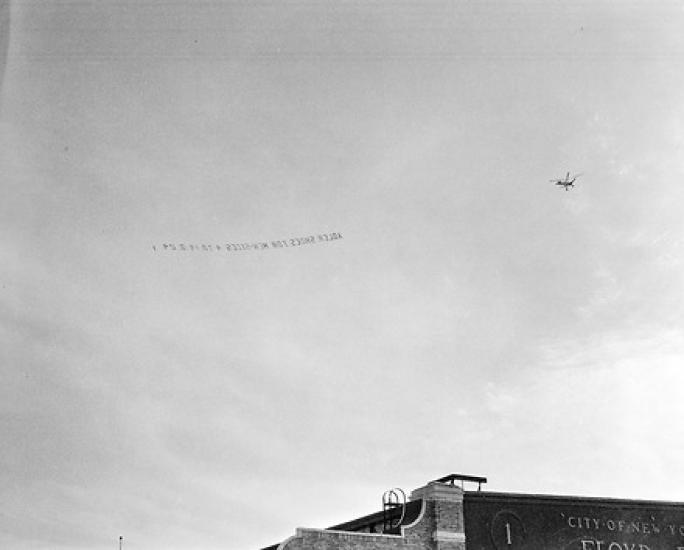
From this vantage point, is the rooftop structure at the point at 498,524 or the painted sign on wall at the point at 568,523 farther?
the painted sign on wall at the point at 568,523

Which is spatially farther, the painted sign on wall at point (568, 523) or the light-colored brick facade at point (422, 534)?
the painted sign on wall at point (568, 523)

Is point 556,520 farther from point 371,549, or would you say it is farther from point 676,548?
point 371,549

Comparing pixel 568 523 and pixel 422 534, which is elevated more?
pixel 568 523

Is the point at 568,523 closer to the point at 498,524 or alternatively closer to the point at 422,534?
the point at 498,524

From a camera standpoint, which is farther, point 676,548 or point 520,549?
point 676,548

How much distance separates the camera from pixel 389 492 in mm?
27562

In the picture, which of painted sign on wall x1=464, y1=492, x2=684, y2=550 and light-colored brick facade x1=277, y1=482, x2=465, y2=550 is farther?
painted sign on wall x1=464, y1=492, x2=684, y2=550

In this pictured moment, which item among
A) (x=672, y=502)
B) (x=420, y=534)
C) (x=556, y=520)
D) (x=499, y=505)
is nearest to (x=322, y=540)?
(x=420, y=534)

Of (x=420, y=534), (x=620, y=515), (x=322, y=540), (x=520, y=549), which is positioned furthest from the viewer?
(x=620, y=515)

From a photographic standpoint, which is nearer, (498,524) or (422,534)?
(422,534)

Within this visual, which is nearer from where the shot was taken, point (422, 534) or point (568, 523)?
point (422, 534)

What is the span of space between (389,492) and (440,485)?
194cm

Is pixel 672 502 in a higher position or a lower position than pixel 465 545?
higher

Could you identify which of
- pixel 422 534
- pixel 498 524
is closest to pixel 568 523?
pixel 498 524
